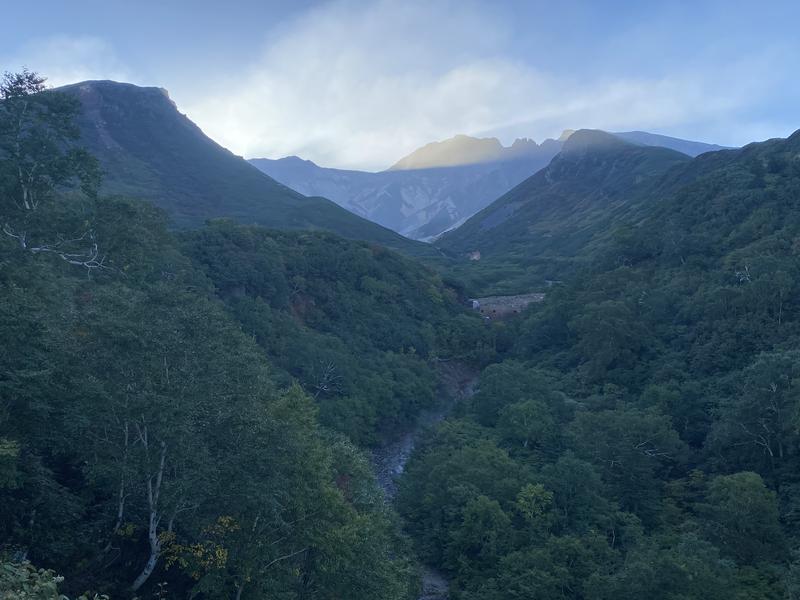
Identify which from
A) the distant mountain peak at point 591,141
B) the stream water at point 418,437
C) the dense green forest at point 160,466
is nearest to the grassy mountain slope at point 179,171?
the stream water at point 418,437

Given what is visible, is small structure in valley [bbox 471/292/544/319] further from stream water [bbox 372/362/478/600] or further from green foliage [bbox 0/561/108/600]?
green foliage [bbox 0/561/108/600]

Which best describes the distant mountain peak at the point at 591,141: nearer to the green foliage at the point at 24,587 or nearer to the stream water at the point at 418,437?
the stream water at the point at 418,437

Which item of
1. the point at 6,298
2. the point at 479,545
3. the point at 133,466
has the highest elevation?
the point at 6,298

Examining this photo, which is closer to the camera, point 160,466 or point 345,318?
point 160,466

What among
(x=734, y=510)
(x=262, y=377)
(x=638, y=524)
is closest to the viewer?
(x=262, y=377)

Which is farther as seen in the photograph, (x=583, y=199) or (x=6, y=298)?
(x=583, y=199)

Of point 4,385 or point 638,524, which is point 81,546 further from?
point 638,524

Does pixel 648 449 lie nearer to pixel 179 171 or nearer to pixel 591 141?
pixel 179 171

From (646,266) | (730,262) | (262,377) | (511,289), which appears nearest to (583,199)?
(511,289)

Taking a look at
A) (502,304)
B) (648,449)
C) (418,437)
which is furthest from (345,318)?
(648,449)
